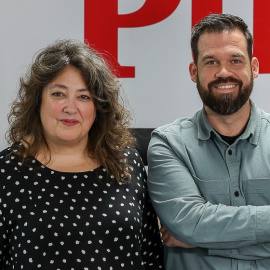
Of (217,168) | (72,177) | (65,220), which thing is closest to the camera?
(65,220)

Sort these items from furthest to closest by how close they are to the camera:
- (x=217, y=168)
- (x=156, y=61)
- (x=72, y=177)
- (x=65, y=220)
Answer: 1. (x=156, y=61)
2. (x=217, y=168)
3. (x=72, y=177)
4. (x=65, y=220)

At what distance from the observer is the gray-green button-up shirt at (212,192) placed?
6.63ft

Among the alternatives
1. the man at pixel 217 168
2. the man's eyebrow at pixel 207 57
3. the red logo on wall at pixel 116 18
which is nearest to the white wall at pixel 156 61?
the red logo on wall at pixel 116 18

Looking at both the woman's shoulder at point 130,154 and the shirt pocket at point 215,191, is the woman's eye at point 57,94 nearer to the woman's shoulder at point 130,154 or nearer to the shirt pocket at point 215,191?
the woman's shoulder at point 130,154

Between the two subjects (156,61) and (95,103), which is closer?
(95,103)

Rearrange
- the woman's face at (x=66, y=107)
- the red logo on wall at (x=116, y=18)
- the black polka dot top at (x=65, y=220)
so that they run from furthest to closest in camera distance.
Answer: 1. the red logo on wall at (x=116, y=18)
2. the woman's face at (x=66, y=107)
3. the black polka dot top at (x=65, y=220)

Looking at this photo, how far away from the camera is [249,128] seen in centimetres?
227

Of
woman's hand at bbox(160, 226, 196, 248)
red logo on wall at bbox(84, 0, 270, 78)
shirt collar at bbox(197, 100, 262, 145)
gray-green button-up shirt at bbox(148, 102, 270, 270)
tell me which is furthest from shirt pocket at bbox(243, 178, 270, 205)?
red logo on wall at bbox(84, 0, 270, 78)

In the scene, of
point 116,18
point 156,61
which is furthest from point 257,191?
point 116,18

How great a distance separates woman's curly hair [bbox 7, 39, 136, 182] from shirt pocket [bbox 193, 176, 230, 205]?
0.29 m

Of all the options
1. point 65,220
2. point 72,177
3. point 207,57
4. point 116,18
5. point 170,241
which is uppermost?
point 116,18

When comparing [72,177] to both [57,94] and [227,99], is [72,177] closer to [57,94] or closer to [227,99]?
[57,94]

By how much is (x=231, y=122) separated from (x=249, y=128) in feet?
0.25

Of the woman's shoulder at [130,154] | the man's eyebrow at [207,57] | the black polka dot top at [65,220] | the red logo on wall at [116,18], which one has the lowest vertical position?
the black polka dot top at [65,220]
